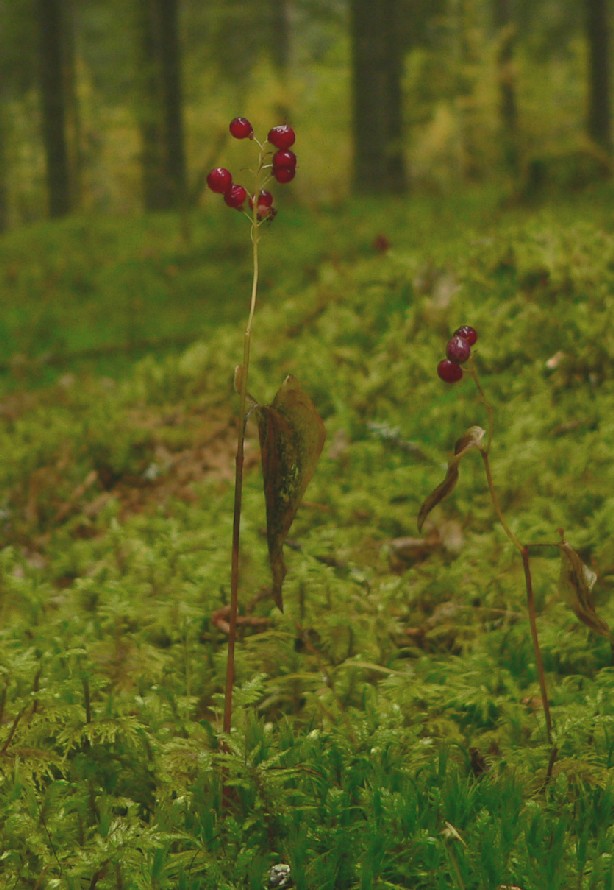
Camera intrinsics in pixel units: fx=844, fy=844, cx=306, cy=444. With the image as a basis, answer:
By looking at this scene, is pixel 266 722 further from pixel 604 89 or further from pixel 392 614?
pixel 604 89

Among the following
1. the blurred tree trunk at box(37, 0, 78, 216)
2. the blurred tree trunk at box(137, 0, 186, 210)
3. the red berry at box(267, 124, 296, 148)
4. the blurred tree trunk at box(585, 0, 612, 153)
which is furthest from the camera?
the blurred tree trunk at box(585, 0, 612, 153)

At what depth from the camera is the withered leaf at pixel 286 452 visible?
163 centimetres

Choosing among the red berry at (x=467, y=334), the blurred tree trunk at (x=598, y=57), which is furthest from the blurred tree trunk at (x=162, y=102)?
the red berry at (x=467, y=334)

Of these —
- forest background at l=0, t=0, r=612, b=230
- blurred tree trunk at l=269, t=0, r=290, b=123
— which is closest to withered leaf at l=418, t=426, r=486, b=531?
forest background at l=0, t=0, r=612, b=230

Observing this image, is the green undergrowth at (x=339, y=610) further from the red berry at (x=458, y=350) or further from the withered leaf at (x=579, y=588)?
the withered leaf at (x=579, y=588)

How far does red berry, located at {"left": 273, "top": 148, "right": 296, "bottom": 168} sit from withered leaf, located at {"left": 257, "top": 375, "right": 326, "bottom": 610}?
0.42m

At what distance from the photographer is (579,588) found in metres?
1.73

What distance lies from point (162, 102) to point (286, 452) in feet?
42.7

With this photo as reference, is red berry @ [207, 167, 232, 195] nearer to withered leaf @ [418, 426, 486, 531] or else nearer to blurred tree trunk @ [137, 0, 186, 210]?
withered leaf @ [418, 426, 486, 531]

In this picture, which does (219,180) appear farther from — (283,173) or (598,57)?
(598,57)

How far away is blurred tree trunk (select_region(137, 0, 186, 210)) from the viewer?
13155 millimetres

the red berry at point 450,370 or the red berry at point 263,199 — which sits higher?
the red berry at point 263,199

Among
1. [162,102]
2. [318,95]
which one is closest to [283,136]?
[162,102]

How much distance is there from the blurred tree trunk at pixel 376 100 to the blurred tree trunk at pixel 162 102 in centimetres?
281
